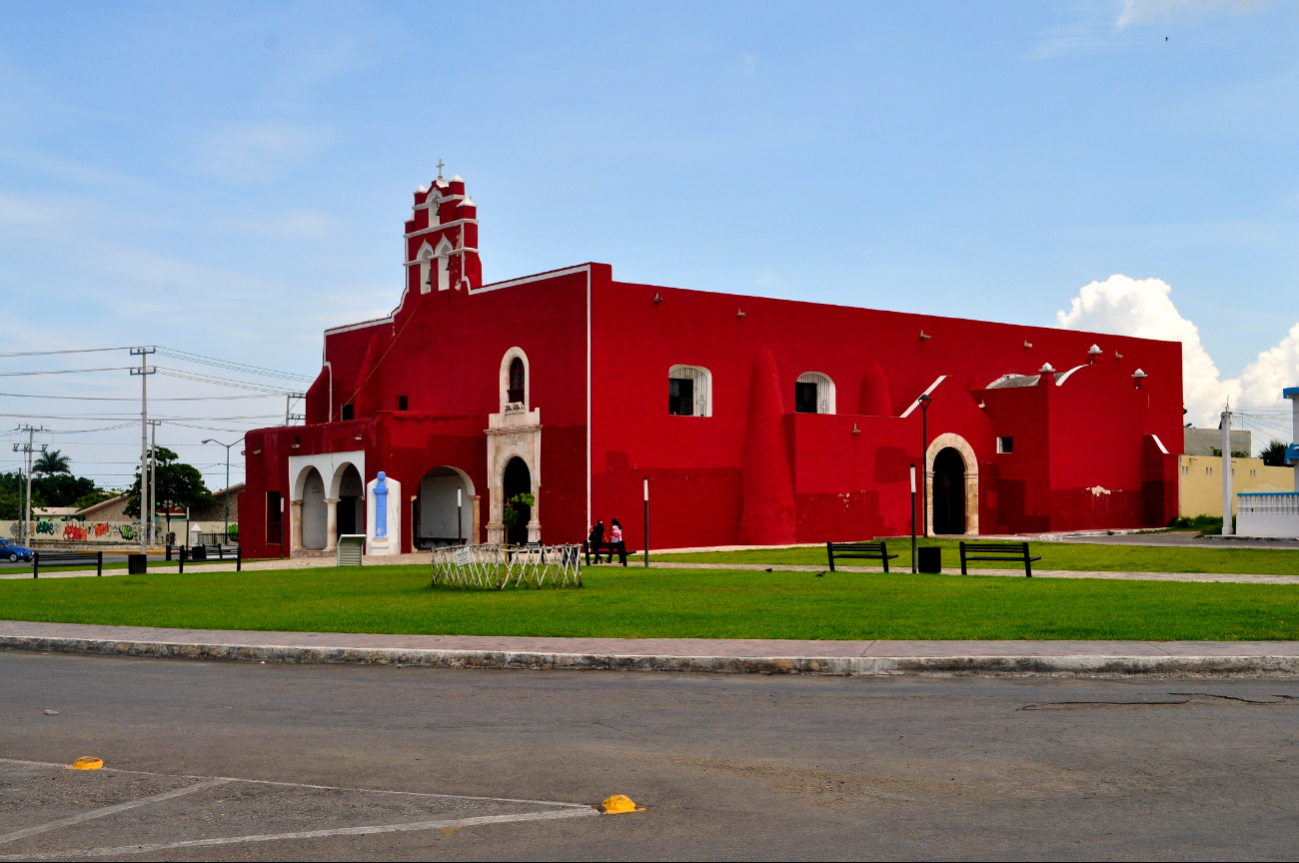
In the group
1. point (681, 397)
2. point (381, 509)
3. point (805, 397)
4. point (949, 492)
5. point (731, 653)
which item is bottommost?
point (731, 653)

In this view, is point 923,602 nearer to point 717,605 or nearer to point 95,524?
point 717,605

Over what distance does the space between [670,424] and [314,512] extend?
1412 centimetres

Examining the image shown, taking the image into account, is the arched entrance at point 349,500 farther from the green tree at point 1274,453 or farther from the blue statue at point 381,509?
the green tree at point 1274,453

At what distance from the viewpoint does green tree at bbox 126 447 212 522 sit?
92500 millimetres

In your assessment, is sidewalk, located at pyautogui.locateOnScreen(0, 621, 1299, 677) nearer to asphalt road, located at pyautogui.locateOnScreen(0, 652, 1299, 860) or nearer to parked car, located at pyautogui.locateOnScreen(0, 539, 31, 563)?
asphalt road, located at pyautogui.locateOnScreen(0, 652, 1299, 860)

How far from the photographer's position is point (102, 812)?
6.32 metres

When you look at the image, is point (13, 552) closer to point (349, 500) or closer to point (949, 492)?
point (349, 500)

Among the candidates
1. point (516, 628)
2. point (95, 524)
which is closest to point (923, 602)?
point (516, 628)

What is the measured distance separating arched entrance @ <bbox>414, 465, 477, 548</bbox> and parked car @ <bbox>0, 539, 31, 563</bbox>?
2394 centimetres

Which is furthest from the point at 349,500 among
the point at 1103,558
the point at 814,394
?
the point at 1103,558

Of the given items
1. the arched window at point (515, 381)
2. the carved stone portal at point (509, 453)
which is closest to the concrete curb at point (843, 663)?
the carved stone portal at point (509, 453)

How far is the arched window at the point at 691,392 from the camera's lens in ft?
133

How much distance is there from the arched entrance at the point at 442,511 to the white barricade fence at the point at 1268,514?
2427cm

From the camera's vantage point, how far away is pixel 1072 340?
170ft
